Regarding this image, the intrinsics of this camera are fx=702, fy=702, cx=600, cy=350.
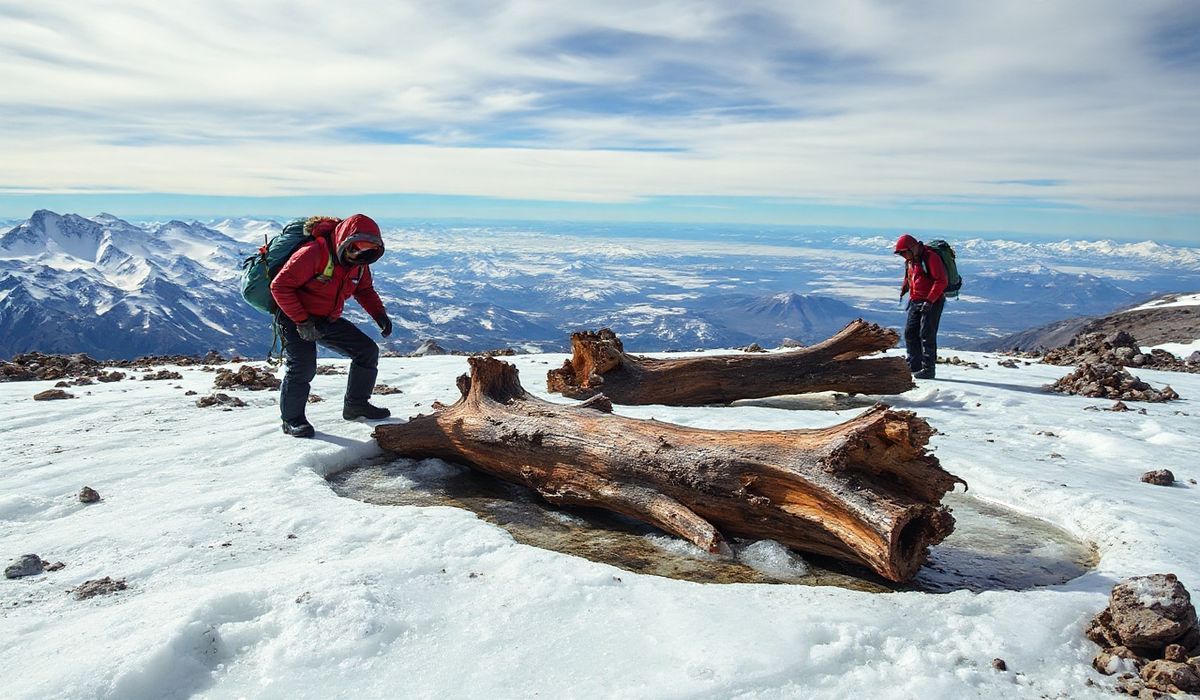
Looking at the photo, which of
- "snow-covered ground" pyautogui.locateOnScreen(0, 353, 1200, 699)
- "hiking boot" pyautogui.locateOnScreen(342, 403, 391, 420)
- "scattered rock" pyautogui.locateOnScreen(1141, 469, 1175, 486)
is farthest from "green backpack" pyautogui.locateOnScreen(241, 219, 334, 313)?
"scattered rock" pyautogui.locateOnScreen(1141, 469, 1175, 486)

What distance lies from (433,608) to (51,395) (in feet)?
33.2

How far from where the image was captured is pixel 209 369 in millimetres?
15906

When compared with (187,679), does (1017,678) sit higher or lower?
higher

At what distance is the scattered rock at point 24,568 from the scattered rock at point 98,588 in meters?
0.47

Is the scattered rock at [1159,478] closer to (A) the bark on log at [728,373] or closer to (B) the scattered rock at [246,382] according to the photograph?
(A) the bark on log at [728,373]

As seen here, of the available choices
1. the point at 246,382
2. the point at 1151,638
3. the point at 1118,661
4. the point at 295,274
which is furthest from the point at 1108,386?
the point at 246,382

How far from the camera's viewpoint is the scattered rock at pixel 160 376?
551 inches

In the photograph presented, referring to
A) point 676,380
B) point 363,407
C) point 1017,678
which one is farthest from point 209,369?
point 1017,678

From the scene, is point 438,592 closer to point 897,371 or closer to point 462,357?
point 897,371

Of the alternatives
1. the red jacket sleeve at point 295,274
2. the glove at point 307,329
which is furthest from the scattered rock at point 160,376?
the red jacket sleeve at point 295,274

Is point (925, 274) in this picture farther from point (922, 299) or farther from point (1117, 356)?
point (1117, 356)

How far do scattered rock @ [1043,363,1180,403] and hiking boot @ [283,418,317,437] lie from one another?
43.6ft

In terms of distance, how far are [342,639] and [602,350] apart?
317 inches

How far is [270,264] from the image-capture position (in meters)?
8.81
